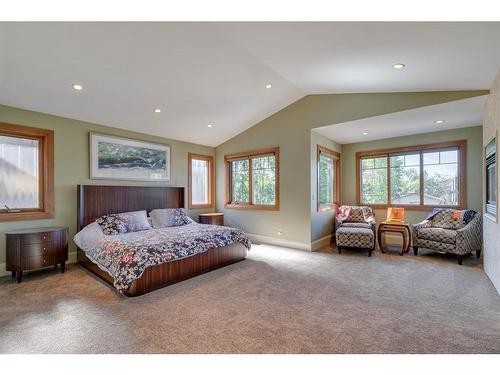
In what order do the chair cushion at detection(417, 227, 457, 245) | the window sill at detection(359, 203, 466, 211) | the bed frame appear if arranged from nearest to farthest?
the bed frame → the chair cushion at detection(417, 227, 457, 245) → the window sill at detection(359, 203, 466, 211)

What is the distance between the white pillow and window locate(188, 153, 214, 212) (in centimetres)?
234

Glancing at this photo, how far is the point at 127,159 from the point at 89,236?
1.73 metres

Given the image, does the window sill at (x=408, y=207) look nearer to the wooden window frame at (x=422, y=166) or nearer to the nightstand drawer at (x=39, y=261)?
the wooden window frame at (x=422, y=166)

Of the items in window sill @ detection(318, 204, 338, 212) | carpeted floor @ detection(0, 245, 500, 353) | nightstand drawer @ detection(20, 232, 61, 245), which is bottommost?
carpeted floor @ detection(0, 245, 500, 353)

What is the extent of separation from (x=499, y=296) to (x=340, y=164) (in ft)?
12.9

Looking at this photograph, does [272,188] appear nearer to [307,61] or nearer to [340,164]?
[340,164]

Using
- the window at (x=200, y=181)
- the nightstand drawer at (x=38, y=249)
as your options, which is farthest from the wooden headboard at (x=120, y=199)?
the nightstand drawer at (x=38, y=249)

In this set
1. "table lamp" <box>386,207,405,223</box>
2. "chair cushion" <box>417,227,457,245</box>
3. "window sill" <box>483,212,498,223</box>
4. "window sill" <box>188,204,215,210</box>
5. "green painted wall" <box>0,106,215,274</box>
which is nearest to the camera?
"window sill" <box>483,212,498,223</box>

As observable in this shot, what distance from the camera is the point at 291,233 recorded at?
5332 millimetres

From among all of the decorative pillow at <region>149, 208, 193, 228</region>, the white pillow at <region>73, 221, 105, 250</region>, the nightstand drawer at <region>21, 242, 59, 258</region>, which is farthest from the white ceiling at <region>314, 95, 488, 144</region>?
the nightstand drawer at <region>21, 242, 59, 258</region>

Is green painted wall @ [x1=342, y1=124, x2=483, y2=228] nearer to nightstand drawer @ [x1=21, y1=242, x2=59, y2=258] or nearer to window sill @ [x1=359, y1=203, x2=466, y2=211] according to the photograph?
window sill @ [x1=359, y1=203, x2=466, y2=211]

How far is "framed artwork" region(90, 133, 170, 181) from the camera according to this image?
4.59m

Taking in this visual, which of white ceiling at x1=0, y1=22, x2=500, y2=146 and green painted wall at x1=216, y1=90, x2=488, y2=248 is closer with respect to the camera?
white ceiling at x1=0, y1=22, x2=500, y2=146
